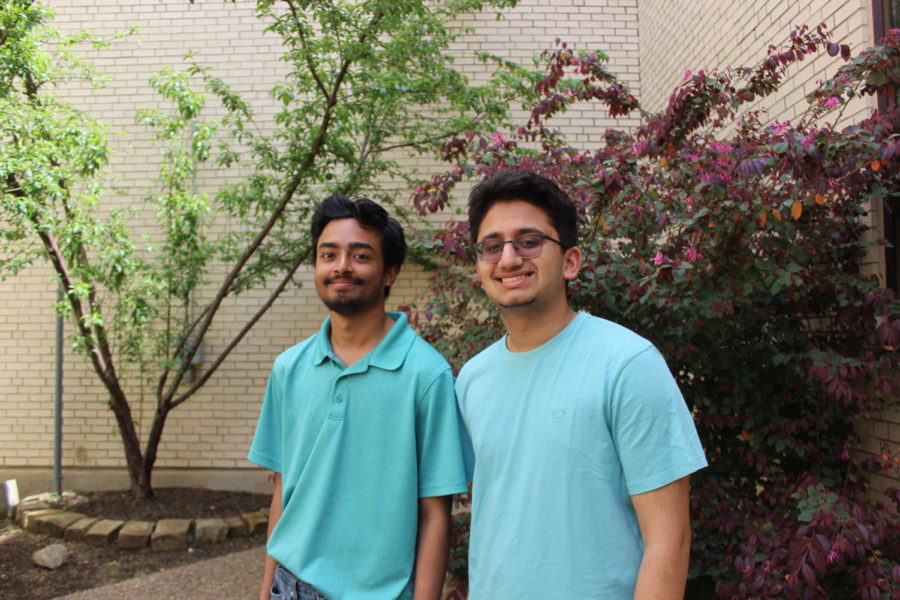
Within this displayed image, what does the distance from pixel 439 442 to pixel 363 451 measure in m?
0.22

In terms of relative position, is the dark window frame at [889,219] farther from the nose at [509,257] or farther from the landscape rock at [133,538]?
the landscape rock at [133,538]

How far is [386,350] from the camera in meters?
2.02

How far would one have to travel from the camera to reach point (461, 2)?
611 centimetres

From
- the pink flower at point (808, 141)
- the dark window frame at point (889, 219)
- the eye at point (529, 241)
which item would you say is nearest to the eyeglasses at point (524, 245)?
the eye at point (529, 241)

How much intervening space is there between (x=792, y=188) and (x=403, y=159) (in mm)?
4964

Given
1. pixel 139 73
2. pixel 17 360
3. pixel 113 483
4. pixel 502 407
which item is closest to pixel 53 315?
pixel 17 360

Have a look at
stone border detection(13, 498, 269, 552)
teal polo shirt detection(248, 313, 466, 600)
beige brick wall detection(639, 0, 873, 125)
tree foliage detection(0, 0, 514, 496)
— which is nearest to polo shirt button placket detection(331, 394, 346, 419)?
teal polo shirt detection(248, 313, 466, 600)

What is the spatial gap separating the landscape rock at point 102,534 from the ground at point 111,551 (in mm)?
63

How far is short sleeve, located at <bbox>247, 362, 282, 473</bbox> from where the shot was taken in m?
2.21

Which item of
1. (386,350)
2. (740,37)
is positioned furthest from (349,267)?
(740,37)

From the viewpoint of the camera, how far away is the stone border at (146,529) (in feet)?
17.8

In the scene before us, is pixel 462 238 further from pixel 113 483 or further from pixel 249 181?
pixel 113 483

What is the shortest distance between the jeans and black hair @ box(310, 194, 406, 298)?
0.90m

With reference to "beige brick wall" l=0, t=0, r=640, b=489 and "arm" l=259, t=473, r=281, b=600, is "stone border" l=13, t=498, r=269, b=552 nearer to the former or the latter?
"beige brick wall" l=0, t=0, r=640, b=489
